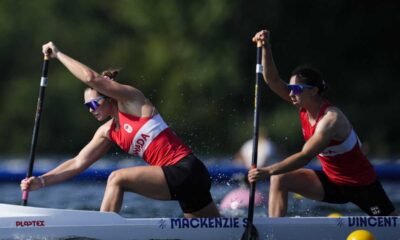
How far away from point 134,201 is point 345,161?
21.6 feet

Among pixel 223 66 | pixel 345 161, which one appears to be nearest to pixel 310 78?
pixel 345 161

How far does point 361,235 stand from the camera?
8.70 metres

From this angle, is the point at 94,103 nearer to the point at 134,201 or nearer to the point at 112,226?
the point at 112,226

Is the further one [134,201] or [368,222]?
[134,201]

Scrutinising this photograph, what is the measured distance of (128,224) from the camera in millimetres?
8602

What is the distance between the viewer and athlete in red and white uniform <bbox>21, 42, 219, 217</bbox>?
851 centimetres

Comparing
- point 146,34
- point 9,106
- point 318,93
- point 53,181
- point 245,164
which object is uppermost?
point 146,34

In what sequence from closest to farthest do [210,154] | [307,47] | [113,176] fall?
[113,176] < [210,154] < [307,47]

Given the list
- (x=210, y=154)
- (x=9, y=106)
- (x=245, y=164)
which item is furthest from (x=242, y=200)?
(x=9, y=106)

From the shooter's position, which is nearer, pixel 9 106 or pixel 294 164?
pixel 294 164

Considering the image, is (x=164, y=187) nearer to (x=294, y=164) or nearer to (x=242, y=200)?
(x=294, y=164)

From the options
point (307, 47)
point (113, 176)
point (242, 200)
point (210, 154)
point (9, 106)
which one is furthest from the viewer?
point (9, 106)

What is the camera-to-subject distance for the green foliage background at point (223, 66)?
95.2 ft

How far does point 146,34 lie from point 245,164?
49.1ft
